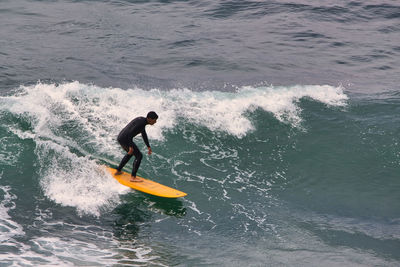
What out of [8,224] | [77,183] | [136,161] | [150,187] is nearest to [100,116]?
[77,183]

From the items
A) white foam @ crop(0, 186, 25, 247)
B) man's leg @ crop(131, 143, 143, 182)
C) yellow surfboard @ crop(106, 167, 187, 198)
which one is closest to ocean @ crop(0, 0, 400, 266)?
white foam @ crop(0, 186, 25, 247)

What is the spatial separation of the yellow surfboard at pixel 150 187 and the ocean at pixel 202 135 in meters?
0.21

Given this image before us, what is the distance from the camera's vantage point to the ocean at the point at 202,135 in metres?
10.0

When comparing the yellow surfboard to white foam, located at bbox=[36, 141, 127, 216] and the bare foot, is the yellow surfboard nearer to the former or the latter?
the bare foot

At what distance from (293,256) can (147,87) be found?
377 inches

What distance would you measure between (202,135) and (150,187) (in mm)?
3464

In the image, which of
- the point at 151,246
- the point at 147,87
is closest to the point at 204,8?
the point at 147,87

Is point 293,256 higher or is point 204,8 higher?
point 204,8

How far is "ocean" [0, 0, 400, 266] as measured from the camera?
1002 cm

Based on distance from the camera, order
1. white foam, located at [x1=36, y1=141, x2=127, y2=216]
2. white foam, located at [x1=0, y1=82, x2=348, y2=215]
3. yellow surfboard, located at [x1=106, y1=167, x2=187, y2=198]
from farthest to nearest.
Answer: white foam, located at [x1=0, y1=82, x2=348, y2=215] < yellow surfboard, located at [x1=106, y1=167, x2=187, y2=198] < white foam, located at [x1=36, y1=141, x2=127, y2=216]

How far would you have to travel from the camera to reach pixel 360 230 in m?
10.6

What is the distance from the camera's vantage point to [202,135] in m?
14.6

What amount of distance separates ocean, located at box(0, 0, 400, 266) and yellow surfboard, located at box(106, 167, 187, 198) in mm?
210

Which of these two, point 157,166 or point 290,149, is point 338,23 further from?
point 157,166
